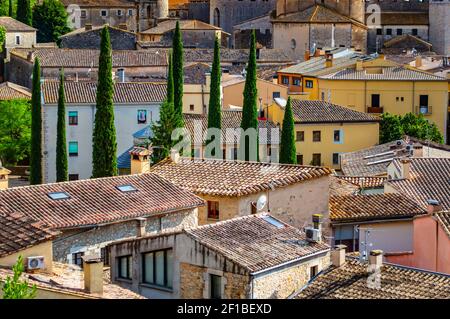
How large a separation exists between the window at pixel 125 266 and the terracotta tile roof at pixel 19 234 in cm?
145

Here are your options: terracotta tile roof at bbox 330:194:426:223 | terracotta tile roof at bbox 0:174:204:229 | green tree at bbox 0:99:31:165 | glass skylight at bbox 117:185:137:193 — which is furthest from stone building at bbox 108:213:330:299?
green tree at bbox 0:99:31:165

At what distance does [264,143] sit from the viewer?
2179 inches

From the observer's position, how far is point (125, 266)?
80.7 ft

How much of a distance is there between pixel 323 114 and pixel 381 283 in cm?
3602

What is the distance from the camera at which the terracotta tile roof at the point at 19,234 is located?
22.9m

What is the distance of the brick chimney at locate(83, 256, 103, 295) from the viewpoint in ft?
68.1

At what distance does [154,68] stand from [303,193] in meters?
42.8

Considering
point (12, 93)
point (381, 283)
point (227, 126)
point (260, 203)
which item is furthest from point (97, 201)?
point (12, 93)

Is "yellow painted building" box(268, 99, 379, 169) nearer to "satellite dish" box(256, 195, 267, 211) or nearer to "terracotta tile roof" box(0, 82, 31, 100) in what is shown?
A: "terracotta tile roof" box(0, 82, 31, 100)

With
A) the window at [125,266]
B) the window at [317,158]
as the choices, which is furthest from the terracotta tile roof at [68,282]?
the window at [317,158]

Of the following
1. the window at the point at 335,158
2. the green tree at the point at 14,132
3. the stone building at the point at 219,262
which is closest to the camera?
the stone building at the point at 219,262

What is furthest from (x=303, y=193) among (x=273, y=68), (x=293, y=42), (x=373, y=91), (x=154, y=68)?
(x=293, y=42)

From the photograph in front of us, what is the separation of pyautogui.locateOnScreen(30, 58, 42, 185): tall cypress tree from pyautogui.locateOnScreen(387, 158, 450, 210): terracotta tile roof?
17498 millimetres

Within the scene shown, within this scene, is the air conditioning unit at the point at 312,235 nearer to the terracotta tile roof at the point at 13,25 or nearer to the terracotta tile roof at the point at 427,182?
the terracotta tile roof at the point at 427,182
